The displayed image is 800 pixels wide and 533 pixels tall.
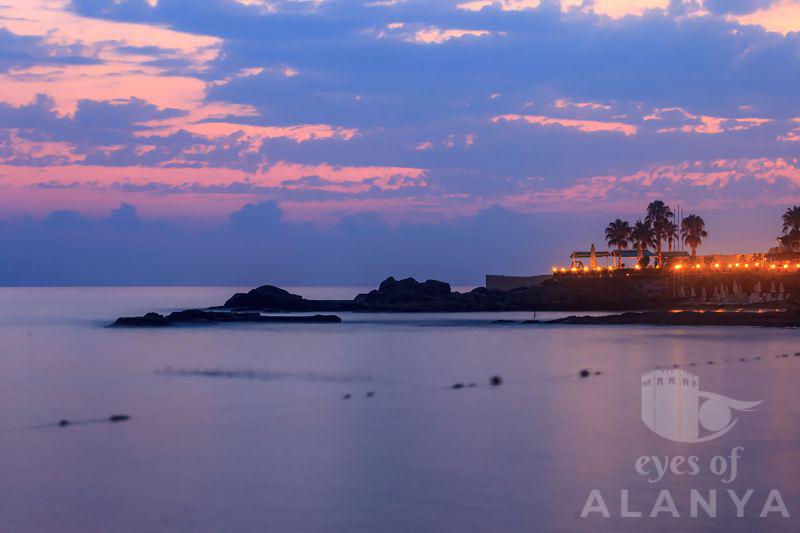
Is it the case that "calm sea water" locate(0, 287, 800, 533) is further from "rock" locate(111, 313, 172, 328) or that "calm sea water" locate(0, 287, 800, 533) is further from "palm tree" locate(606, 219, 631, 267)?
"palm tree" locate(606, 219, 631, 267)

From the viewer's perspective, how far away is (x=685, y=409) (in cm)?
2933

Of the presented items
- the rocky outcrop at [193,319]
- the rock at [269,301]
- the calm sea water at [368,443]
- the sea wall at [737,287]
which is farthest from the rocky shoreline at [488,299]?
the calm sea water at [368,443]

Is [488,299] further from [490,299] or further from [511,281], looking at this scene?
[511,281]

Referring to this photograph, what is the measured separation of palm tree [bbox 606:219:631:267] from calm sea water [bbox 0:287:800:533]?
92531 mm

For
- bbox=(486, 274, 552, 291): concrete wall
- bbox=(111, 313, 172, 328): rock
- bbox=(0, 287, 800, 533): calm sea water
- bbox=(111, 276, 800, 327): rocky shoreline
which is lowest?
bbox=(0, 287, 800, 533): calm sea water

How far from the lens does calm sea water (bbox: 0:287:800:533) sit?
57.8 ft

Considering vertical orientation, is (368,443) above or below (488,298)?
below

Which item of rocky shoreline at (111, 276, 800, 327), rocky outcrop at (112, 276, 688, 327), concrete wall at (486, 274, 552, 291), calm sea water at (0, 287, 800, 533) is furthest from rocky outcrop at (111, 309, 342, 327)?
concrete wall at (486, 274, 552, 291)

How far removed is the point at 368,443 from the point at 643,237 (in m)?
124

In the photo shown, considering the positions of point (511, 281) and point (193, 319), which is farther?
point (511, 281)

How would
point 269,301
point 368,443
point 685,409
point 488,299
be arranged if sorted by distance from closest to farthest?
point 368,443 < point 685,409 < point 488,299 < point 269,301

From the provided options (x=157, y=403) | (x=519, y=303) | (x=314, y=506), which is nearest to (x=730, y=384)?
(x=157, y=403)

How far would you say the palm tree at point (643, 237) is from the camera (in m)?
144

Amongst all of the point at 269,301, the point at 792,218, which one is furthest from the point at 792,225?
the point at 269,301
